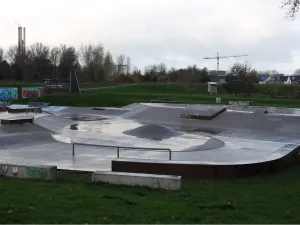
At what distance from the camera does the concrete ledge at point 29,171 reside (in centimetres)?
1089

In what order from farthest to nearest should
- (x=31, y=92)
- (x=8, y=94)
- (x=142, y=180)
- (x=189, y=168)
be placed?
(x=31, y=92) → (x=8, y=94) → (x=189, y=168) → (x=142, y=180)

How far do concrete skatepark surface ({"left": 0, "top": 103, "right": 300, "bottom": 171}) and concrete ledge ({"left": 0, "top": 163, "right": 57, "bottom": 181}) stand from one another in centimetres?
277

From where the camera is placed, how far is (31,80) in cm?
8544

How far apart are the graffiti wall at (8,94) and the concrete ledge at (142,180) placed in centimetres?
4403

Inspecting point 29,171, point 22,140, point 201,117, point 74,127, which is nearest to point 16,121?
point 74,127

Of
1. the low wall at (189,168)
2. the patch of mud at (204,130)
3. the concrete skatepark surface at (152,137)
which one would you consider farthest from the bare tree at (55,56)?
the low wall at (189,168)

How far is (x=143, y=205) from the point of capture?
23.2 ft

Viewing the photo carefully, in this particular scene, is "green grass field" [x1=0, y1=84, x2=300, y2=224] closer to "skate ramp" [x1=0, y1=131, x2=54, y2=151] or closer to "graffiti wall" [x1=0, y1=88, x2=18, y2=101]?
"skate ramp" [x1=0, y1=131, x2=54, y2=151]

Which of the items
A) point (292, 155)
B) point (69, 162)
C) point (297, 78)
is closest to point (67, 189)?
point (69, 162)

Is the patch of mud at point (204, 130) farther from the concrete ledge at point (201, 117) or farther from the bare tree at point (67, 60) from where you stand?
the bare tree at point (67, 60)

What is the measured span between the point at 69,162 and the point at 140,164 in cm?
346

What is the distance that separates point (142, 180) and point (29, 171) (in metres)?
3.49

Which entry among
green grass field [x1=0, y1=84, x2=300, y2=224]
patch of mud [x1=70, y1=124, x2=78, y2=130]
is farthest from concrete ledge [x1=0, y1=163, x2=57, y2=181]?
patch of mud [x1=70, y1=124, x2=78, y2=130]

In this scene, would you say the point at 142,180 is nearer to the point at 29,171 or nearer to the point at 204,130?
the point at 29,171
